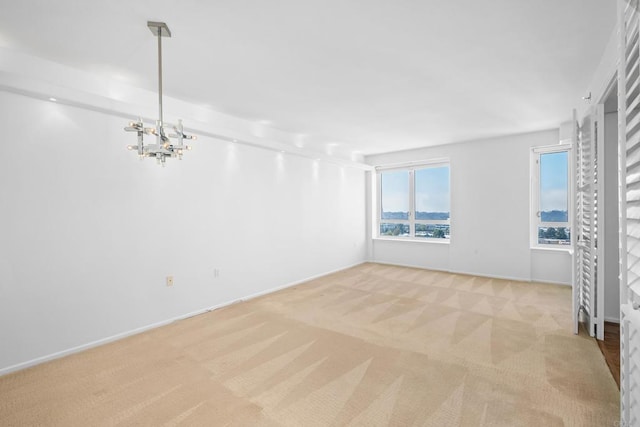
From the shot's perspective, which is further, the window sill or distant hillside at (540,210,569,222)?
the window sill

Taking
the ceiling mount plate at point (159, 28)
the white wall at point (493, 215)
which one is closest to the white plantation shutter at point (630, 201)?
the ceiling mount plate at point (159, 28)

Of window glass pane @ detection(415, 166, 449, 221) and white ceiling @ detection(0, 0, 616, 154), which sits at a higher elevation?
white ceiling @ detection(0, 0, 616, 154)

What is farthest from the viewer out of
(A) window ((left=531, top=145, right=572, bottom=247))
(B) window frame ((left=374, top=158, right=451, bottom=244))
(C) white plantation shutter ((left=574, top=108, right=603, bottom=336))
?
(B) window frame ((left=374, top=158, right=451, bottom=244))

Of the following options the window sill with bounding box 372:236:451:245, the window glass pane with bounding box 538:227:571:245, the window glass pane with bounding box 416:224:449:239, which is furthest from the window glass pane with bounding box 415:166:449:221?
the window glass pane with bounding box 538:227:571:245

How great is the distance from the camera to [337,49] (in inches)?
107

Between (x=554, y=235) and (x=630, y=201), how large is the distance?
17.7ft

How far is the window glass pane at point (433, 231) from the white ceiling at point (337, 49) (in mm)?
3144

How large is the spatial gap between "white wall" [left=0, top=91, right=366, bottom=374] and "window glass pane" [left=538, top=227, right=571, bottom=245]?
4932mm

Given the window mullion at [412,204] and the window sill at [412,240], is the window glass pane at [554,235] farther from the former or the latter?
the window mullion at [412,204]

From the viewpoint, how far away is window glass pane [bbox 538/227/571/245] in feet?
18.5

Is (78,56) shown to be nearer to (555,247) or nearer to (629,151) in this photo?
(629,151)

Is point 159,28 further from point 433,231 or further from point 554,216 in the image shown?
point 554,216

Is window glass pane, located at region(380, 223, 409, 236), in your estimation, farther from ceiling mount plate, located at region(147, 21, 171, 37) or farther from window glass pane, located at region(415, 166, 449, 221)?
ceiling mount plate, located at region(147, 21, 171, 37)

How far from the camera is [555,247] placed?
567 centimetres
